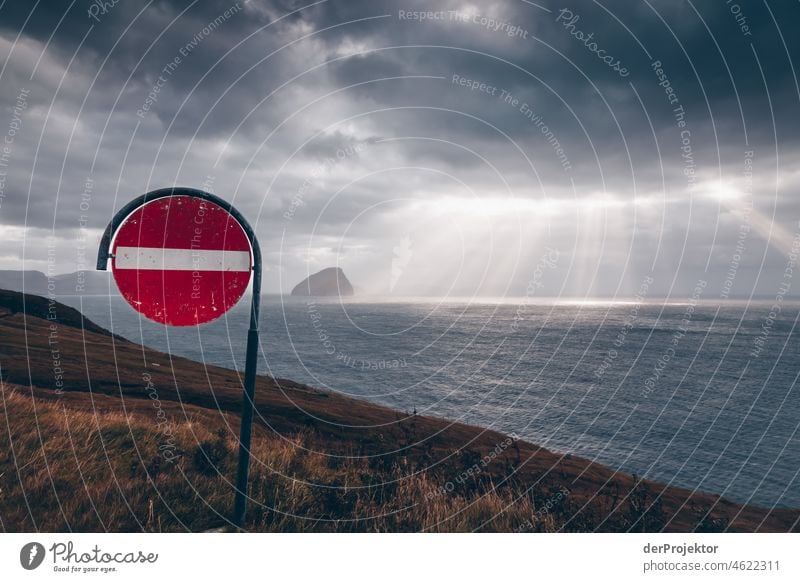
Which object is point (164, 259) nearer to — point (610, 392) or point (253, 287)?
point (253, 287)

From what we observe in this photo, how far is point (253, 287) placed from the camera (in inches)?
188

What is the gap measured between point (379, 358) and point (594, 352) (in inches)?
1886

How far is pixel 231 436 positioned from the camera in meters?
7.32

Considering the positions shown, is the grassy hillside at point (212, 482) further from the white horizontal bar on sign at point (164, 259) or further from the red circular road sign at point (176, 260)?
the white horizontal bar on sign at point (164, 259)

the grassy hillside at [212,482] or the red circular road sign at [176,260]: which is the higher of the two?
the red circular road sign at [176,260]

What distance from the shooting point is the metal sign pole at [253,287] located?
4.36m

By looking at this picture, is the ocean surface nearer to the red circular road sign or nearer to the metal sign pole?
the metal sign pole

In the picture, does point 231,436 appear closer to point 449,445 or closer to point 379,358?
point 449,445

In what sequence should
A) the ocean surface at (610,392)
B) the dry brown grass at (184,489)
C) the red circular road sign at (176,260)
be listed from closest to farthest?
the red circular road sign at (176,260), the dry brown grass at (184,489), the ocean surface at (610,392)

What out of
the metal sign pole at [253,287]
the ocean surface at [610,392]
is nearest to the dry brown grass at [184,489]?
the metal sign pole at [253,287]

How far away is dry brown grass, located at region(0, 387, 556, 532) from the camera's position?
4.73 meters

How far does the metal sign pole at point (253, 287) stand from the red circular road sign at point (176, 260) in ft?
0.21
